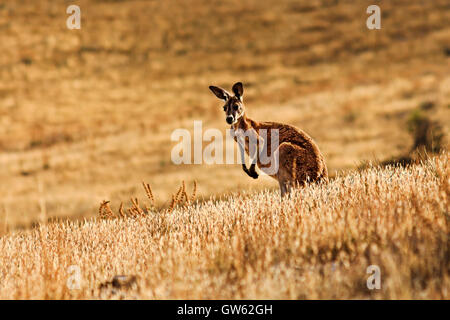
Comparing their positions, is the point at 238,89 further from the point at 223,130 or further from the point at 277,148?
the point at 223,130

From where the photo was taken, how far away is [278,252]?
5.28 metres

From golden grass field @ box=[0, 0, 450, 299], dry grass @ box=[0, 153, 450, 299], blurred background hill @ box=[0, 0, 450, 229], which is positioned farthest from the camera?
blurred background hill @ box=[0, 0, 450, 229]

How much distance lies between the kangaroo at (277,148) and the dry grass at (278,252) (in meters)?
0.69

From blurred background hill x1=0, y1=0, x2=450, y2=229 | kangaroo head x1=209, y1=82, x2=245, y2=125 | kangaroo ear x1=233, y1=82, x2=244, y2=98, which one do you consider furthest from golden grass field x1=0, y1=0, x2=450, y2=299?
kangaroo ear x1=233, y1=82, x2=244, y2=98

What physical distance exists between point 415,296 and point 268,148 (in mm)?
4543

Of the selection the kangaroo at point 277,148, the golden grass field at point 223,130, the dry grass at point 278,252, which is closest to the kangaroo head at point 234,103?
A: the kangaroo at point 277,148

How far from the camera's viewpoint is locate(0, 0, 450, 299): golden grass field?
5.06m

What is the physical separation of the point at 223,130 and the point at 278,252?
1277 inches

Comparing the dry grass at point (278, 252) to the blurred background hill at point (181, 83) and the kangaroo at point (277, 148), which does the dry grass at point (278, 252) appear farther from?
the blurred background hill at point (181, 83)

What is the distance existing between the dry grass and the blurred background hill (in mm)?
13437

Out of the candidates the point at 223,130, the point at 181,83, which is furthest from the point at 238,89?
the point at 181,83

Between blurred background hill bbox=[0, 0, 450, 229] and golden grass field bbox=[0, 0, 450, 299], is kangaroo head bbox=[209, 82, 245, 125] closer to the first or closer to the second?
golden grass field bbox=[0, 0, 450, 299]

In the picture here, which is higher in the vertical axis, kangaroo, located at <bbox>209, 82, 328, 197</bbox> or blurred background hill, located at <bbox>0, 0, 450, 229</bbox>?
Result: blurred background hill, located at <bbox>0, 0, 450, 229</bbox>
